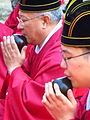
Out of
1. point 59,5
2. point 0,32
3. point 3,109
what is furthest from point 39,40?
point 0,32

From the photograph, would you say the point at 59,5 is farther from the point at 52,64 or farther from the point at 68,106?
the point at 68,106

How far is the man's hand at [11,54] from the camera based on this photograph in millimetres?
3229

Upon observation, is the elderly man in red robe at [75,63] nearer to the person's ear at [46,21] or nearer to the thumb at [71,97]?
the thumb at [71,97]

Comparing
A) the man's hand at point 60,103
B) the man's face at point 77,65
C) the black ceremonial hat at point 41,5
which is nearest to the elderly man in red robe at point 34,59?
the black ceremonial hat at point 41,5

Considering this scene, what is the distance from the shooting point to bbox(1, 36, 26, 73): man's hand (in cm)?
323

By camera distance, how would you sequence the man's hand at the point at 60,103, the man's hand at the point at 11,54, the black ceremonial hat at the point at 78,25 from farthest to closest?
the man's hand at the point at 11,54, the man's hand at the point at 60,103, the black ceremonial hat at the point at 78,25

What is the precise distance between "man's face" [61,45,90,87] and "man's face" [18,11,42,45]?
875 mm

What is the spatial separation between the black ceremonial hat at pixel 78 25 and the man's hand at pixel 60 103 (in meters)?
0.30

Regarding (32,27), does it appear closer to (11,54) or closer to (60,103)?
(11,54)

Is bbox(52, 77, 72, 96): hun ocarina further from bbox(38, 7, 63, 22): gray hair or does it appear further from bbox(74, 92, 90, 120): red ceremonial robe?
bbox(38, 7, 63, 22): gray hair

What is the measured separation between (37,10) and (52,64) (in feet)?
1.58

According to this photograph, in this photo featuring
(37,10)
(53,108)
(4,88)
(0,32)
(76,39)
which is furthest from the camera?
(0,32)

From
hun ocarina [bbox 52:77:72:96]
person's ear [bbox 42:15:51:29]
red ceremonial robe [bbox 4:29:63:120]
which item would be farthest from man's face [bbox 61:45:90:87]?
person's ear [bbox 42:15:51:29]

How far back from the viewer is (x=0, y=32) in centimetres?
445
